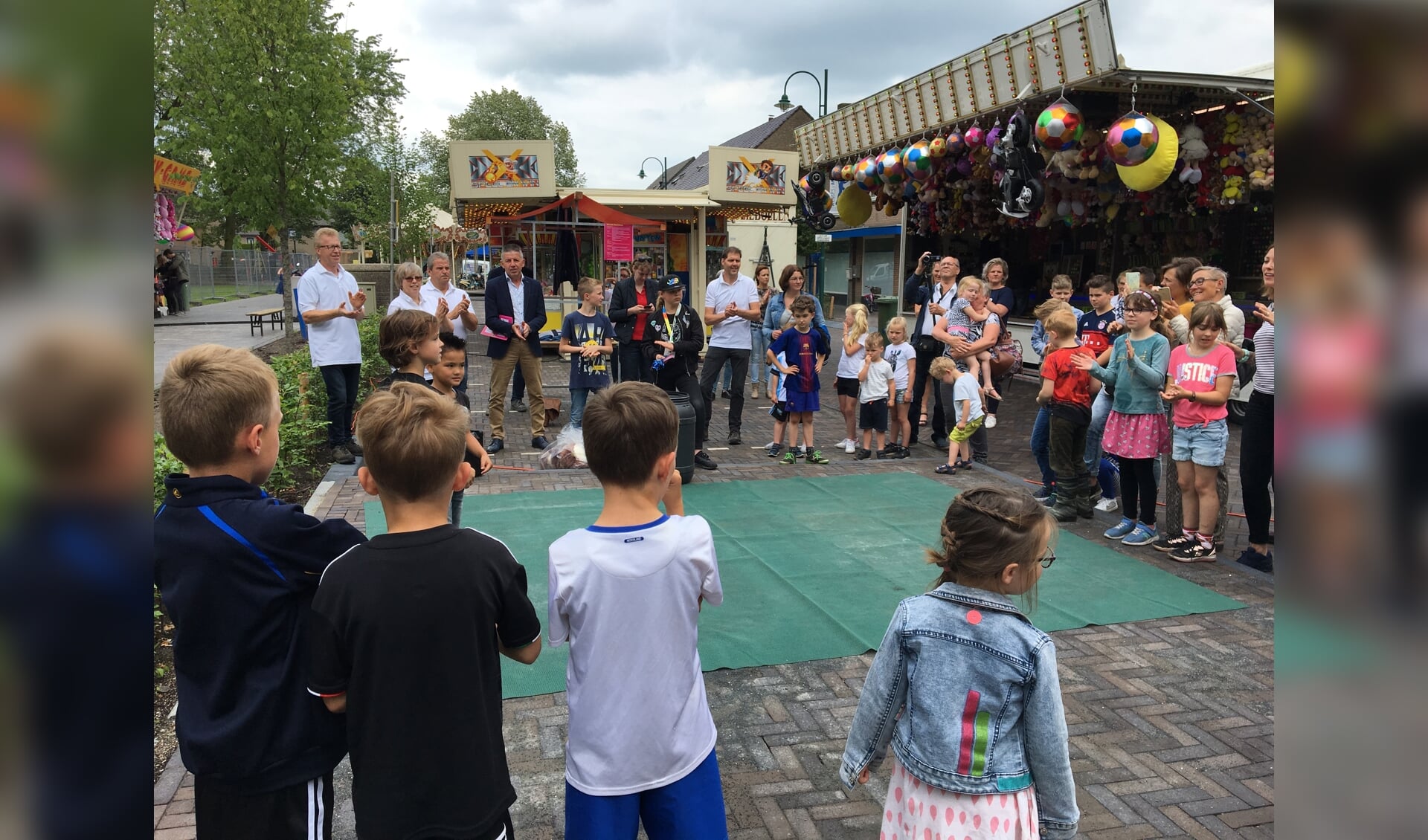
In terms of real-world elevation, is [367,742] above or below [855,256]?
below

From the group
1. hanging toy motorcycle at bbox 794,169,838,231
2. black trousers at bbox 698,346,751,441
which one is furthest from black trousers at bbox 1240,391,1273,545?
hanging toy motorcycle at bbox 794,169,838,231

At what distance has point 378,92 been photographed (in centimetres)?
3822

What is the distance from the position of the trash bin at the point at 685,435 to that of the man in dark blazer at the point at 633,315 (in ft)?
3.52

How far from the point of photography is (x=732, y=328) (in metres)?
9.52

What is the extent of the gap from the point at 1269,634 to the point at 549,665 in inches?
149

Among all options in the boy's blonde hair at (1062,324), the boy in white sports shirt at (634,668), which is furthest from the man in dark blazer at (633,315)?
the boy in white sports shirt at (634,668)

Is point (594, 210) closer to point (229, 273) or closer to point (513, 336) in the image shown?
point (513, 336)

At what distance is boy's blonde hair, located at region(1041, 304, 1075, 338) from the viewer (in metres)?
6.89

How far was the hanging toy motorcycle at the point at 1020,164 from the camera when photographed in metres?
12.4

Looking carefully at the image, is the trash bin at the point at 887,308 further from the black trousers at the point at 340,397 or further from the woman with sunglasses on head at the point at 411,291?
the black trousers at the point at 340,397

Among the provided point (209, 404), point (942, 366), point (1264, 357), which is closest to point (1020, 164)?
point (942, 366)
